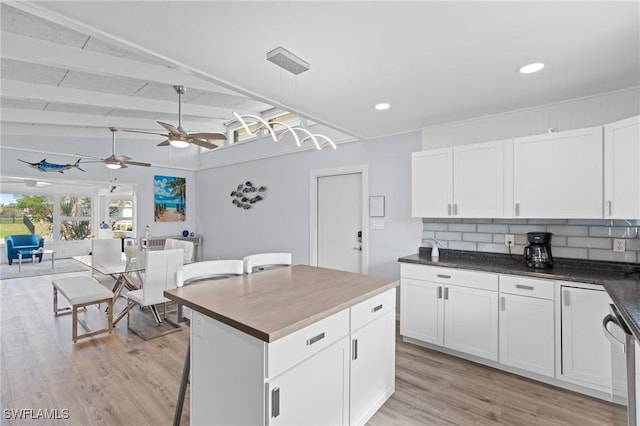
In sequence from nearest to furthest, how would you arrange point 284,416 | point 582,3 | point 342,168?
point 284,416
point 582,3
point 342,168

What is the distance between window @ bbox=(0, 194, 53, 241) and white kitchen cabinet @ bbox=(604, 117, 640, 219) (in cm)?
1240

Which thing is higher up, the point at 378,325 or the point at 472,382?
the point at 378,325

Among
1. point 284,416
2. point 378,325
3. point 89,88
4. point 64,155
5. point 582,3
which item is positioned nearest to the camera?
point 284,416

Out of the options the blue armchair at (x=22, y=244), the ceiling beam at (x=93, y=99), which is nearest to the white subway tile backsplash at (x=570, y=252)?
the ceiling beam at (x=93, y=99)

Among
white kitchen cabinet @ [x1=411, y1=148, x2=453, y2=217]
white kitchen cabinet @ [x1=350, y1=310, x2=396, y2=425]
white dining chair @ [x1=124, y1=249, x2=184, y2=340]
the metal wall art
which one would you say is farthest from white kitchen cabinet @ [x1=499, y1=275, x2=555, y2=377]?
the metal wall art

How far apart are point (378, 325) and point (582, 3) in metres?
2.10

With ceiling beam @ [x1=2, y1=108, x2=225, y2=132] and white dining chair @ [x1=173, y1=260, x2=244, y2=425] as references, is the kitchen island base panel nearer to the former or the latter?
white dining chair @ [x1=173, y1=260, x2=244, y2=425]

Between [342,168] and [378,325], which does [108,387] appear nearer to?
[378,325]

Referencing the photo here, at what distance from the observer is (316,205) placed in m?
4.57

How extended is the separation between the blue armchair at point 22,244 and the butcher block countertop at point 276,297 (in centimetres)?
916

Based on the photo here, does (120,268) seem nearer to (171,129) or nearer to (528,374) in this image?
(171,129)

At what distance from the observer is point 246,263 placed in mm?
2432

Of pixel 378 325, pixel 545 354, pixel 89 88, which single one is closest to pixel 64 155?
pixel 89 88

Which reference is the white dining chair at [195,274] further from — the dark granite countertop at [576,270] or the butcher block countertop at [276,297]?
the dark granite countertop at [576,270]
